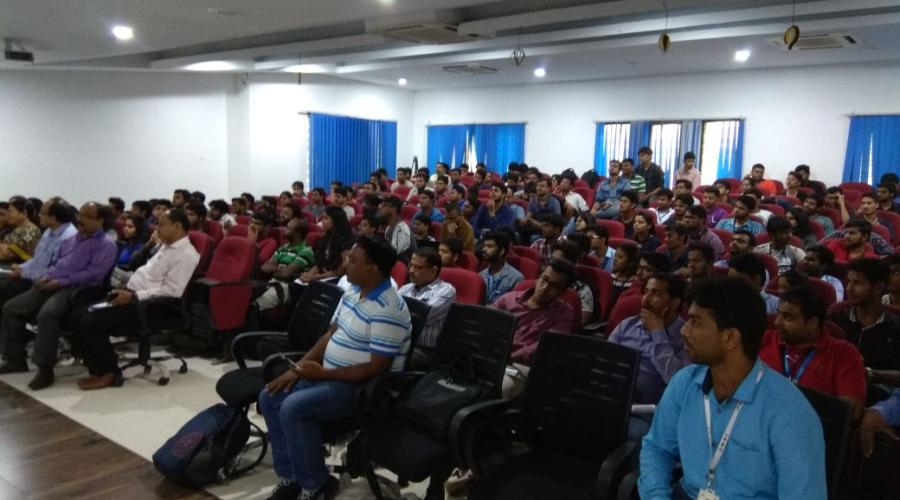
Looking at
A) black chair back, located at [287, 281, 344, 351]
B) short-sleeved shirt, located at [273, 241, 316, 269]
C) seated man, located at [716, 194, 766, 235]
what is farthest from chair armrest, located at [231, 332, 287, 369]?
seated man, located at [716, 194, 766, 235]

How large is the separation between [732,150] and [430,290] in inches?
354

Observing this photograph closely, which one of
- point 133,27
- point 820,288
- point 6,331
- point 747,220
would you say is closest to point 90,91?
point 133,27

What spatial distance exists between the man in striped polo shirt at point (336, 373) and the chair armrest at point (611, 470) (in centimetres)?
113

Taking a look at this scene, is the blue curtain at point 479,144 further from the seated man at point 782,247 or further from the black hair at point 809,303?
the black hair at point 809,303

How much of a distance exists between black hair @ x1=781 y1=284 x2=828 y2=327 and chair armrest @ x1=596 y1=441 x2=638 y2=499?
0.95m

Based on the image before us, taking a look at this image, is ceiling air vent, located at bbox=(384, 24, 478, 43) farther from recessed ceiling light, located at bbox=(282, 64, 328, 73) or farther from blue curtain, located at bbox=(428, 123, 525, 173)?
blue curtain, located at bbox=(428, 123, 525, 173)

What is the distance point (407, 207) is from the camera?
28.2 ft

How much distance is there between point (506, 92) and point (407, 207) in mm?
6316

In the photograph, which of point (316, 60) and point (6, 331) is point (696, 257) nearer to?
point (6, 331)

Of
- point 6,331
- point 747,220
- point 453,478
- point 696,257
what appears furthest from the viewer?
point 747,220

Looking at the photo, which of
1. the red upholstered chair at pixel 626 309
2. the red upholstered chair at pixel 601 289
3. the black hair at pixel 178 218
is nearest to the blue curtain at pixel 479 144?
the red upholstered chair at pixel 601 289

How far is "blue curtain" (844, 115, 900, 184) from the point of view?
9.89 m

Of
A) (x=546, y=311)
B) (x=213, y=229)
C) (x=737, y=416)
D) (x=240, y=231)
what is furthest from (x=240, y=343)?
(x=213, y=229)

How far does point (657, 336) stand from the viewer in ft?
9.44
